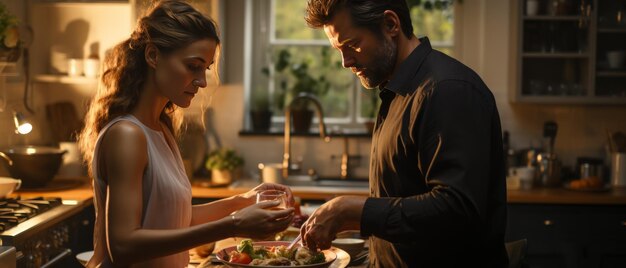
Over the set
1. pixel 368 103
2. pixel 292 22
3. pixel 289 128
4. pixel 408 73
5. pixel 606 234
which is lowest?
pixel 606 234

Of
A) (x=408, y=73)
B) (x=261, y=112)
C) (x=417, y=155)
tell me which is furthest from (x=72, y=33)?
(x=417, y=155)

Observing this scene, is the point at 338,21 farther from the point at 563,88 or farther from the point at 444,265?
the point at 563,88

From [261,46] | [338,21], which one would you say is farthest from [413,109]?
[261,46]

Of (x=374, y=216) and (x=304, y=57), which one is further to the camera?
(x=304, y=57)

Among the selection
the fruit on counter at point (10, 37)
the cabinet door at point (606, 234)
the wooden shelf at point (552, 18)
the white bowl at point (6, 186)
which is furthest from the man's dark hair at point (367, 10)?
the wooden shelf at point (552, 18)

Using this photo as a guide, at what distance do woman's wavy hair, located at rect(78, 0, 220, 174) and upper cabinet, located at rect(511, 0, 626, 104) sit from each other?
9.80 ft

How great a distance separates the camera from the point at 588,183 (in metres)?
4.55

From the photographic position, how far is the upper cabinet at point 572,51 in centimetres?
472

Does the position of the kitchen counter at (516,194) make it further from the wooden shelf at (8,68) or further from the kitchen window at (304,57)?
the kitchen window at (304,57)

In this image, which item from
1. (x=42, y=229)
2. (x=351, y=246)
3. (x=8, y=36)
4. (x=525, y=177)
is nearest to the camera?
(x=351, y=246)

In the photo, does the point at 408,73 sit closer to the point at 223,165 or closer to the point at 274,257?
the point at 274,257

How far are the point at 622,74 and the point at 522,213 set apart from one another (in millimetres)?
1055

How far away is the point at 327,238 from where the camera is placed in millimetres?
1932

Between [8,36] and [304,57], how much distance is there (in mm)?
2013
